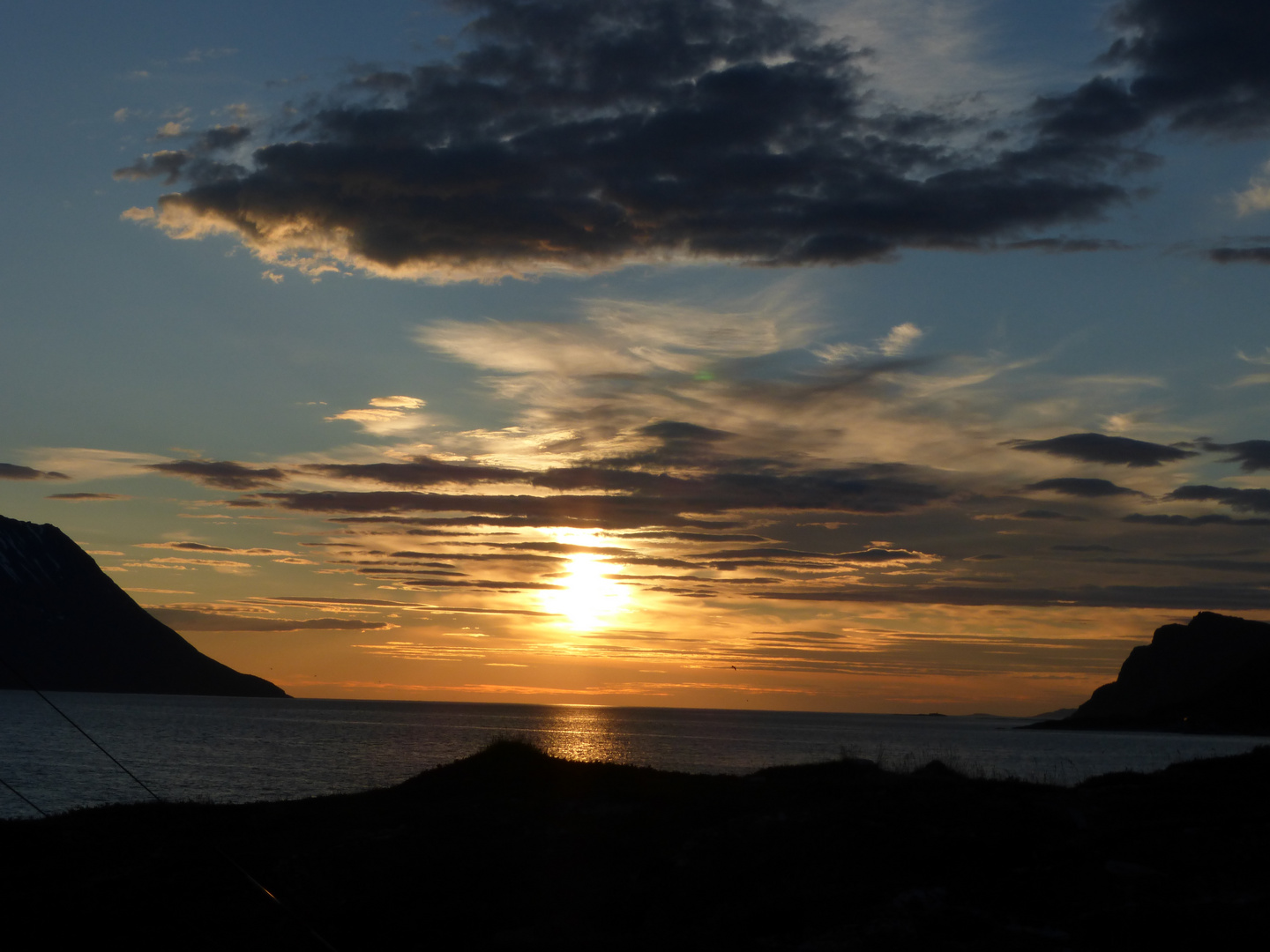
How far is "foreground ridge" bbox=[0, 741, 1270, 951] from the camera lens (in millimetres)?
17484

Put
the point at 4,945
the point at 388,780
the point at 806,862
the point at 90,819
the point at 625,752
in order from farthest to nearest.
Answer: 1. the point at 625,752
2. the point at 388,780
3. the point at 90,819
4. the point at 806,862
5. the point at 4,945

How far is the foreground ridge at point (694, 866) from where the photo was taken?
1748cm

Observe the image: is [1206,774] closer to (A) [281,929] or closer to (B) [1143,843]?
(B) [1143,843]

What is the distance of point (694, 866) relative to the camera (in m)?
20.8

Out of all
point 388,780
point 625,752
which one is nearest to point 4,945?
point 388,780

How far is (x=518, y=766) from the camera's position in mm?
31156

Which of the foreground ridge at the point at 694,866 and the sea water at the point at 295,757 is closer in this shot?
the foreground ridge at the point at 694,866

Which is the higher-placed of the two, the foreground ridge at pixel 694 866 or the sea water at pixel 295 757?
the foreground ridge at pixel 694 866

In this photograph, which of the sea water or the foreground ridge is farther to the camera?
the sea water

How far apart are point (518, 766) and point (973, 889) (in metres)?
16.3

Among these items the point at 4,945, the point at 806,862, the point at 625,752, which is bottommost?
the point at 625,752

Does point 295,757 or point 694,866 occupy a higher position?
point 694,866

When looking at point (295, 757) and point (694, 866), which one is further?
point (295, 757)

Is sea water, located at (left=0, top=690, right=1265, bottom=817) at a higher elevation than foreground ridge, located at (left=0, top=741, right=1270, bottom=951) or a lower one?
lower
